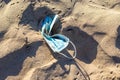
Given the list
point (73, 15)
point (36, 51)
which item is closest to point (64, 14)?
point (73, 15)

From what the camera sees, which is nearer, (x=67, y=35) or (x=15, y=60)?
(x=15, y=60)

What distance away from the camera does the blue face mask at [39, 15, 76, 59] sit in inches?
119

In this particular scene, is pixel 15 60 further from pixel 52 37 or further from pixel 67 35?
pixel 67 35

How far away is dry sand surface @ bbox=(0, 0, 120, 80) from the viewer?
292 cm

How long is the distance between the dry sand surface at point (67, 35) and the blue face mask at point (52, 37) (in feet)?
0.17

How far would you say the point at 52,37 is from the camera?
10.2ft

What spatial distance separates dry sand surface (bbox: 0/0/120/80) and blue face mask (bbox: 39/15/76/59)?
52mm

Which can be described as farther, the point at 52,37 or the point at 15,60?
the point at 52,37

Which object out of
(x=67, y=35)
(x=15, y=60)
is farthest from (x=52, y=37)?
(x=15, y=60)

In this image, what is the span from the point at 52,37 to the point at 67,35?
149mm

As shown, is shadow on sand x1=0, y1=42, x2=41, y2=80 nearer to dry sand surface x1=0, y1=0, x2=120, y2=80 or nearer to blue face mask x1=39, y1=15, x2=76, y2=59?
dry sand surface x1=0, y1=0, x2=120, y2=80

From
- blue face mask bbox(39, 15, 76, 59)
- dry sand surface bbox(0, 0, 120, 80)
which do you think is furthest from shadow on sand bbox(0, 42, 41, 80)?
blue face mask bbox(39, 15, 76, 59)

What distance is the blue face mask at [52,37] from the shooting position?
3.02 meters

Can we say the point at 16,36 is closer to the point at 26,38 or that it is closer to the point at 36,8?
the point at 26,38
